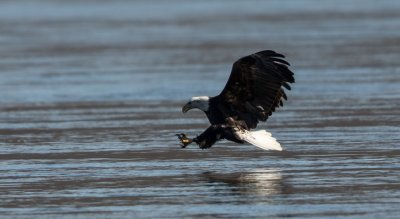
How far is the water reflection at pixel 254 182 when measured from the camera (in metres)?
9.77

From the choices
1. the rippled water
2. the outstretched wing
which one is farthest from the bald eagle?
the rippled water

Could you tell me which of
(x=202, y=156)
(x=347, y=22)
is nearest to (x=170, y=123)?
(x=202, y=156)

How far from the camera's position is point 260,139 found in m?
10.9

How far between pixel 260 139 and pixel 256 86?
2.30 ft

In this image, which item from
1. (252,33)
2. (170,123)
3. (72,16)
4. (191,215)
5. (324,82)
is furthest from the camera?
(72,16)

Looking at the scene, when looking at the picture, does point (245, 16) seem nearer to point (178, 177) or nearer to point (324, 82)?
point (324, 82)

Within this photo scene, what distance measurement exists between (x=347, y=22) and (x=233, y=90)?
22.3m

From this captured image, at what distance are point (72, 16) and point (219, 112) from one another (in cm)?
3197

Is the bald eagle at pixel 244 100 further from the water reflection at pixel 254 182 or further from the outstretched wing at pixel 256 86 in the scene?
the water reflection at pixel 254 182

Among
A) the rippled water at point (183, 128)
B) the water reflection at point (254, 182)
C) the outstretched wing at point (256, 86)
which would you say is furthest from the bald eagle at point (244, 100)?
the water reflection at point (254, 182)

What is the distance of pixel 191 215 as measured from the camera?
8.78 meters

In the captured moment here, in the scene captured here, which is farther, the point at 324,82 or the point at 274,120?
the point at 324,82

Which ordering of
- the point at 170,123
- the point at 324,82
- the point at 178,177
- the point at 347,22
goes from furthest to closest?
the point at 347,22 < the point at 324,82 < the point at 170,123 < the point at 178,177

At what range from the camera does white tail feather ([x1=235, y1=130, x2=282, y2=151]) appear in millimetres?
10750
